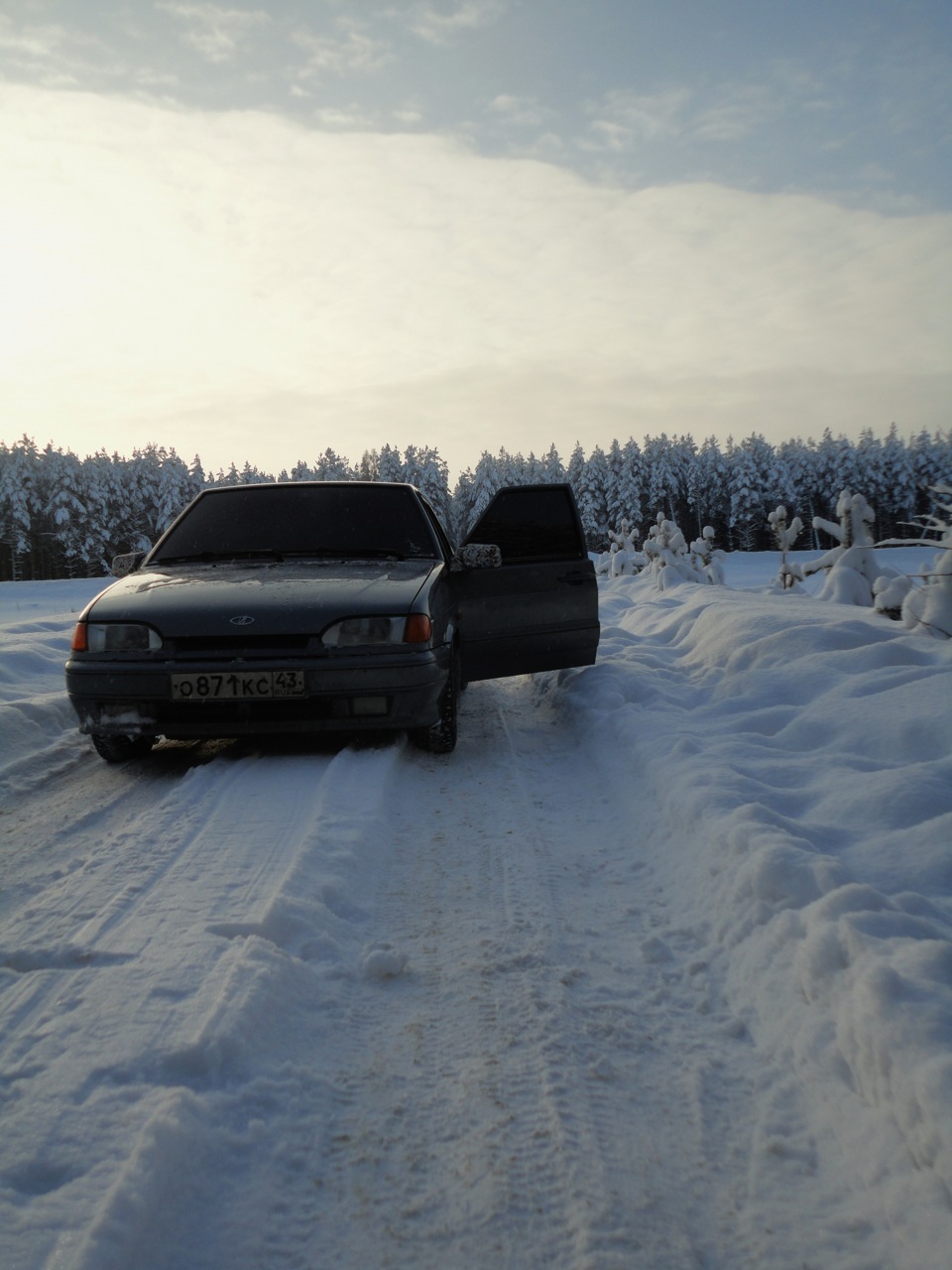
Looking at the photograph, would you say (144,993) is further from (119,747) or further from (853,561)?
(853,561)

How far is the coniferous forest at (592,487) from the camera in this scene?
2537 inches

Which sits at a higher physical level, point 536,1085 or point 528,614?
point 528,614

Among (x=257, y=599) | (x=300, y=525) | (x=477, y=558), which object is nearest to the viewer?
(x=257, y=599)

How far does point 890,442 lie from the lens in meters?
89.8

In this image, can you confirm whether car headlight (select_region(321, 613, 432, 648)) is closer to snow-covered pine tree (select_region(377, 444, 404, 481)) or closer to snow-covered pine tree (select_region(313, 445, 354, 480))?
snow-covered pine tree (select_region(377, 444, 404, 481))

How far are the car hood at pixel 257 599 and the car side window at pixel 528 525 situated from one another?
1515 millimetres

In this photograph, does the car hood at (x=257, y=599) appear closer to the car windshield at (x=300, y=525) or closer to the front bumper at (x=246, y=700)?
the front bumper at (x=246, y=700)

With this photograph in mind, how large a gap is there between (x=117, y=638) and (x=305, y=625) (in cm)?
100

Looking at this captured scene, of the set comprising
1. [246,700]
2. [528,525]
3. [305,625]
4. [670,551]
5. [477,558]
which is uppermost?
[528,525]

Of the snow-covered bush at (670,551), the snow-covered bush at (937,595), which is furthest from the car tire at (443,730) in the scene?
the snow-covered bush at (670,551)

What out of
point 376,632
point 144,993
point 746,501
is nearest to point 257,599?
point 376,632

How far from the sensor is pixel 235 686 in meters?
3.89

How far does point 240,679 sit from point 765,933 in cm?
268

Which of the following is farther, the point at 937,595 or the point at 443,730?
the point at 937,595
